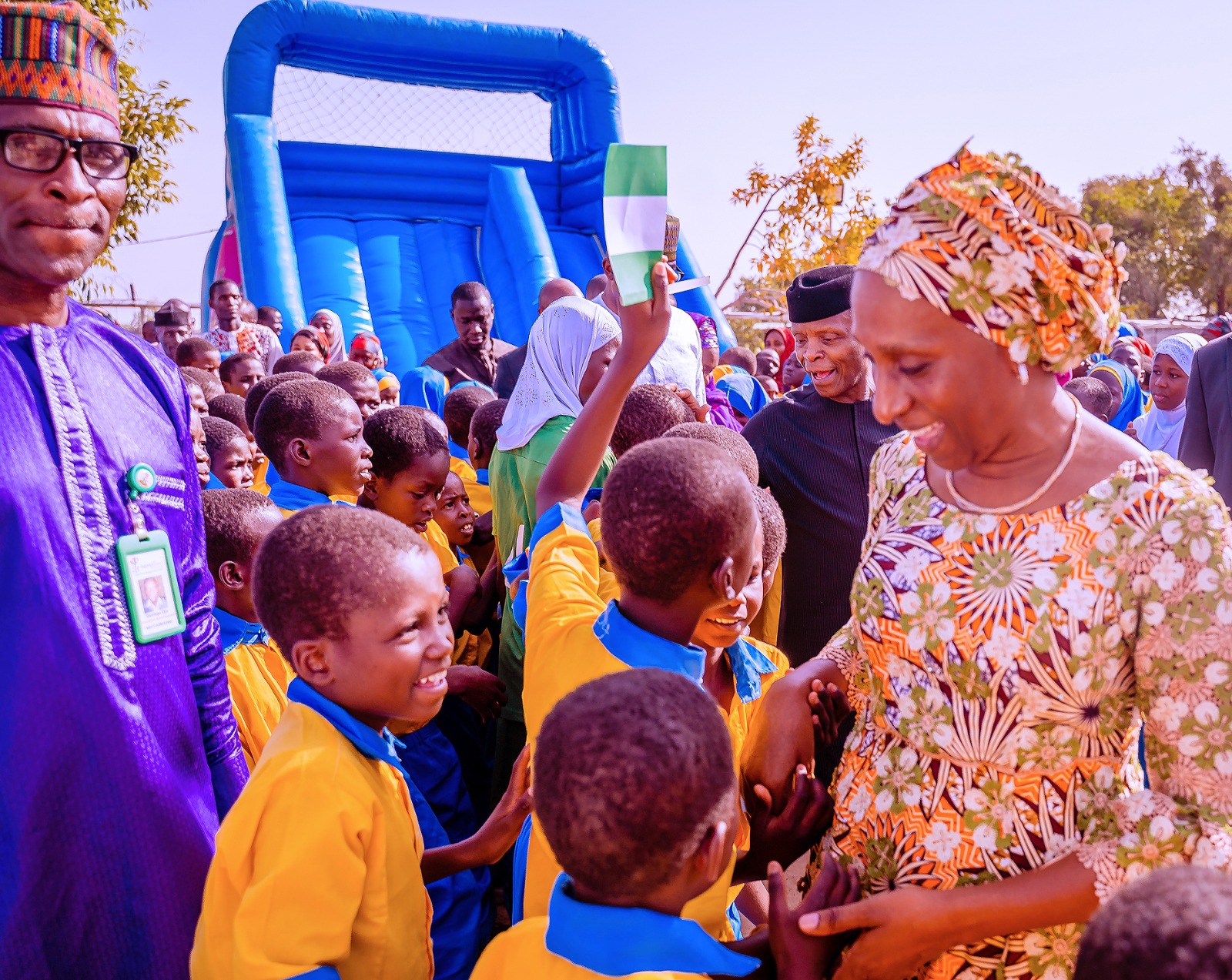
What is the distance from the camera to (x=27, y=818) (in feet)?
4.89

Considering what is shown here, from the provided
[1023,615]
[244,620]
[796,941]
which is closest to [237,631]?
[244,620]

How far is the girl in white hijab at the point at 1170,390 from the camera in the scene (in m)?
6.41

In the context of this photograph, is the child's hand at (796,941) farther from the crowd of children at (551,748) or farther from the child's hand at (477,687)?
the child's hand at (477,687)

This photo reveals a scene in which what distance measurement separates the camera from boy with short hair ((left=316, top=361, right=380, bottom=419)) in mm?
4977

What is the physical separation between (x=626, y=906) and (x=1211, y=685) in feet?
2.63

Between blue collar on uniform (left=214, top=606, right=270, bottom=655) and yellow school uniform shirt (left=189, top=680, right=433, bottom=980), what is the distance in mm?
772

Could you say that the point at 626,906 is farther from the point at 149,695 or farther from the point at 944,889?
the point at 149,695

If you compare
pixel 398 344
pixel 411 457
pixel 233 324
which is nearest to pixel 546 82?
pixel 398 344

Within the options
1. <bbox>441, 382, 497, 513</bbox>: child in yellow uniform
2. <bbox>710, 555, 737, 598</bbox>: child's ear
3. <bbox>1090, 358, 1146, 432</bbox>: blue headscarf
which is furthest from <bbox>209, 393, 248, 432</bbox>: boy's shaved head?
<bbox>1090, 358, 1146, 432</bbox>: blue headscarf

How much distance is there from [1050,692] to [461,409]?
161 inches

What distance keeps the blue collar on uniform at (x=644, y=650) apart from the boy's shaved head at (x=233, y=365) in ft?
16.7

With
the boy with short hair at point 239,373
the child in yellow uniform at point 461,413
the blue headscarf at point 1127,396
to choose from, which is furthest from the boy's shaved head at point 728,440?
the blue headscarf at point 1127,396

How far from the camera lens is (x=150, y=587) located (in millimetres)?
1621

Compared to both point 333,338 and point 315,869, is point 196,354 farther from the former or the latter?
point 315,869
